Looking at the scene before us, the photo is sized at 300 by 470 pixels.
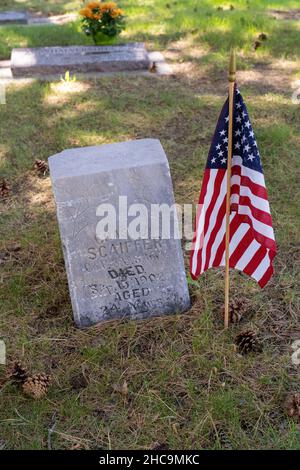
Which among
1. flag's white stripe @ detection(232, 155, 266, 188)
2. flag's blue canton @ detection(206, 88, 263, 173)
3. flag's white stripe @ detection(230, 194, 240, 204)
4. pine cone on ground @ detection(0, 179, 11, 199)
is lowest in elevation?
pine cone on ground @ detection(0, 179, 11, 199)

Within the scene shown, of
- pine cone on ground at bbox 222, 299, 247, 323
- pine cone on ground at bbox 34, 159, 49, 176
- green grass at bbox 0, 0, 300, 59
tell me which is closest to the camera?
pine cone on ground at bbox 222, 299, 247, 323

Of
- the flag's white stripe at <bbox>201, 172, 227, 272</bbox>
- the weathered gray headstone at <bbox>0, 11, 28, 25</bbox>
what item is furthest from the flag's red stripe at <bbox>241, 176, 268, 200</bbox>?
the weathered gray headstone at <bbox>0, 11, 28, 25</bbox>

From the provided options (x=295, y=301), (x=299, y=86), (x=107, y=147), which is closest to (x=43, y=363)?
(x=107, y=147)

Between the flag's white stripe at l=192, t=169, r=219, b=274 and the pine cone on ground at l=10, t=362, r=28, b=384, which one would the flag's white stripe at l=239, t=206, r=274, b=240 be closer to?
the flag's white stripe at l=192, t=169, r=219, b=274

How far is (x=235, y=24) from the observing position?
8.05 metres

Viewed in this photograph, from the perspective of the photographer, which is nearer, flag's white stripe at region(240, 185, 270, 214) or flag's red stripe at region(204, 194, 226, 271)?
flag's white stripe at region(240, 185, 270, 214)

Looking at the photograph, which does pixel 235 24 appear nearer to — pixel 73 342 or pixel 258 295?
pixel 258 295

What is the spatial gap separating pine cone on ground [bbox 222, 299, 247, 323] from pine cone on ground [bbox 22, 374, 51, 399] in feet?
3.67

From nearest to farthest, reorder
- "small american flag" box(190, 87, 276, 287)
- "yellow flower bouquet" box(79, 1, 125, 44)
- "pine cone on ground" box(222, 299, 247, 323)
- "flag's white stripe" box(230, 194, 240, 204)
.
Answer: "small american flag" box(190, 87, 276, 287), "flag's white stripe" box(230, 194, 240, 204), "pine cone on ground" box(222, 299, 247, 323), "yellow flower bouquet" box(79, 1, 125, 44)

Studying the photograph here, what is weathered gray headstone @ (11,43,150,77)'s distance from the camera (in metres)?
6.98

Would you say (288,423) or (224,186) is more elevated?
(224,186)

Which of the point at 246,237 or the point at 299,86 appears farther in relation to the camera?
the point at 299,86

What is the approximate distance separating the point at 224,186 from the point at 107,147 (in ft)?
2.59

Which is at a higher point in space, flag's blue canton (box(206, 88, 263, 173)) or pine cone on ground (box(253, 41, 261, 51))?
flag's blue canton (box(206, 88, 263, 173))
